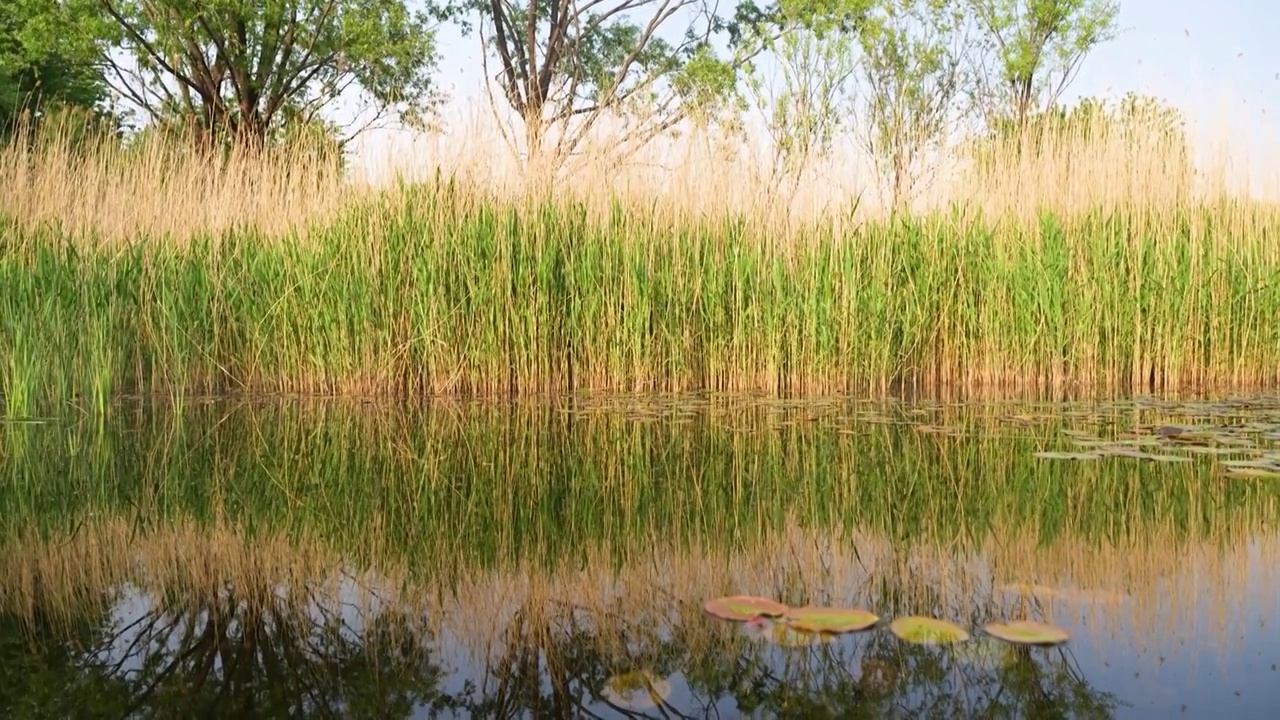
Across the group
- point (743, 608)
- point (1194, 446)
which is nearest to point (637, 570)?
point (743, 608)

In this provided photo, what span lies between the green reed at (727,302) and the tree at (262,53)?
12.0 m

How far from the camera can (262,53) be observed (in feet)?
61.1

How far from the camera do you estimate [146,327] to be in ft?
19.7

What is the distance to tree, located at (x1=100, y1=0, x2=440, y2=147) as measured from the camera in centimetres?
1722

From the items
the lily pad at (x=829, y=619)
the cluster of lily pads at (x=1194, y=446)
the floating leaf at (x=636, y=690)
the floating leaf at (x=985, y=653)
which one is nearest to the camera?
the floating leaf at (x=636, y=690)

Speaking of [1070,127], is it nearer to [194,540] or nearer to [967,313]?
[967,313]

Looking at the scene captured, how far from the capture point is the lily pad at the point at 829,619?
5.75 feet

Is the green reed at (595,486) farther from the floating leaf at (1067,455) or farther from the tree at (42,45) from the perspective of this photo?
the tree at (42,45)

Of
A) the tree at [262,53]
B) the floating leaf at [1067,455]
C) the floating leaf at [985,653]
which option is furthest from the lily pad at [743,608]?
the tree at [262,53]

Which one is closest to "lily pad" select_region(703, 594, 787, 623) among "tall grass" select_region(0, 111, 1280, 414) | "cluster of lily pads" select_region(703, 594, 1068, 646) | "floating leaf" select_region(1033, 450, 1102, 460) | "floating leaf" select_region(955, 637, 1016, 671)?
"cluster of lily pads" select_region(703, 594, 1068, 646)

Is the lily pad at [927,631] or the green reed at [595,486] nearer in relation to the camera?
the lily pad at [927,631]

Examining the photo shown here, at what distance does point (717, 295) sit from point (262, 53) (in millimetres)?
16345

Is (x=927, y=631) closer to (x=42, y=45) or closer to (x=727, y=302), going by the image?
(x=727, y=302)

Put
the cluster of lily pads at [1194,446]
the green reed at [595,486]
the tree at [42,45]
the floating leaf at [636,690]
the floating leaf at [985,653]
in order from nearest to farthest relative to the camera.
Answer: the floating leaf at [636,690] → the floating leaf at [985,653] → the green reed at [595,486] → the cluster of lily pads at [1194,446] → the tree at [42,45]
